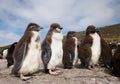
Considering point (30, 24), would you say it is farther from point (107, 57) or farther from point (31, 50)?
point (107, 57)

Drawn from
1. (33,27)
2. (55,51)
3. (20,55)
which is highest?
(33,27)

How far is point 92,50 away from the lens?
33.3 feet

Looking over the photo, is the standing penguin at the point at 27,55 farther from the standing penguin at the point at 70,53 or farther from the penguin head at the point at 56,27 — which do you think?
the standing penguin at the point at 70,53

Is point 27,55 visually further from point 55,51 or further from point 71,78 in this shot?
point 71,78

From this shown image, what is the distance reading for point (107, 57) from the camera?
10578 mm

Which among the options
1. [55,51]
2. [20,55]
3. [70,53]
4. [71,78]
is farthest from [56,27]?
[71,78]

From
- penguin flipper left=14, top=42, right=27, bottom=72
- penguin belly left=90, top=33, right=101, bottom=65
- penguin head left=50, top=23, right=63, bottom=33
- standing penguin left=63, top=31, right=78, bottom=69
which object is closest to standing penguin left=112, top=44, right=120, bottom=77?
penguin belly left=90, top=33, right=101, bottom=65

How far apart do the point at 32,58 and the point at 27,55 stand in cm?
19

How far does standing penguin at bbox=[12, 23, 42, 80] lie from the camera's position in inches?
338

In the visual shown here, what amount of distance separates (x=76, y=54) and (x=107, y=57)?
3.92 feet

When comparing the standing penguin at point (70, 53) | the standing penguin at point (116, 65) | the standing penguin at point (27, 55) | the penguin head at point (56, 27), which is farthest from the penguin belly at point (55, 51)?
the standing penguin at point (116, 65)

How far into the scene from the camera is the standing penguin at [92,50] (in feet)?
33.3

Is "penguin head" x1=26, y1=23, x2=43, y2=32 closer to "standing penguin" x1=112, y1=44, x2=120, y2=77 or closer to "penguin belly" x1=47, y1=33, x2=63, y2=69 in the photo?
"penguin belly" x1=47, y1=33, x2=63, y2=69

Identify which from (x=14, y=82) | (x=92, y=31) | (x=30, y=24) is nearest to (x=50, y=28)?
(x=30, y=24)
